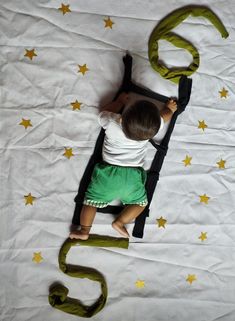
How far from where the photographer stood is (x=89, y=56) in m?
0.94

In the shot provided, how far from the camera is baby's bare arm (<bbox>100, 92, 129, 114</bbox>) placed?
3.01 ft

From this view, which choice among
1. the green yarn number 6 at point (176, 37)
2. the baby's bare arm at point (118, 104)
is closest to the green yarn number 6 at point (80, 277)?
the baby's bare arm at point (118, 104)

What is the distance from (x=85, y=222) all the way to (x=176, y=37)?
1.91ft

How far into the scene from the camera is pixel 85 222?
93 cm

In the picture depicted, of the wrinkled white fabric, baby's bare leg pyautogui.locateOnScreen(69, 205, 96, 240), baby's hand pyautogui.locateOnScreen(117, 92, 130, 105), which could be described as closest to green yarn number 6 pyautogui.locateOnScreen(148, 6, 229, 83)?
the wrinkled white fabric

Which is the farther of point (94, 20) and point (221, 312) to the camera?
point (221, 312)

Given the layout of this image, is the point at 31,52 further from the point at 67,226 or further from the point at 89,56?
the point at 67,226

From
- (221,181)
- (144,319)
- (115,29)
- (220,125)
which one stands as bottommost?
(144,319)

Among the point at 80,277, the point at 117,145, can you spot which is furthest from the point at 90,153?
the point at 80,277

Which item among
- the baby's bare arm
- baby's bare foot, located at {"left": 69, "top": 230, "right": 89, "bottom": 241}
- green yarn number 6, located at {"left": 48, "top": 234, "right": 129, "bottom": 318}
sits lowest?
green yarn number 6, located at {"left": 48, "top": 234, "right": 129, "bottom": 318}

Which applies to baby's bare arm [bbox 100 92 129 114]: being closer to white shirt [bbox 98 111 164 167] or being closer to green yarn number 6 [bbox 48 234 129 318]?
white shirt [bbox 98 111 164 167]

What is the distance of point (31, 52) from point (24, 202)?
0.41 metres

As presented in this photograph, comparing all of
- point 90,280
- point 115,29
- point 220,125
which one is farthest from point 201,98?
point 90,280

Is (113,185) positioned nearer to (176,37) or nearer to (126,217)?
(126,217)
